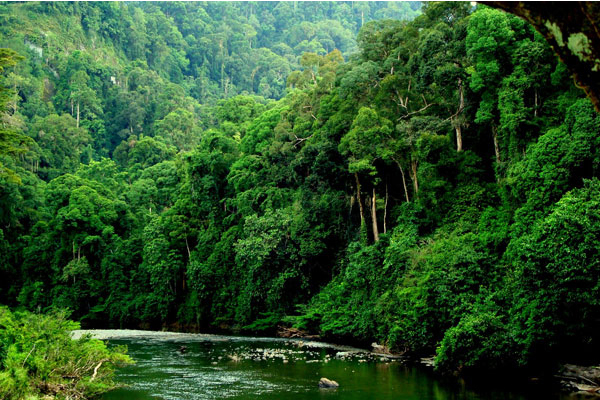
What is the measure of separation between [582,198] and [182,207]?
3700 centimetres

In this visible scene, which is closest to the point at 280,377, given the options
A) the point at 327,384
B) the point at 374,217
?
the point at 327,384

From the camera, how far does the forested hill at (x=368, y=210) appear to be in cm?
1878

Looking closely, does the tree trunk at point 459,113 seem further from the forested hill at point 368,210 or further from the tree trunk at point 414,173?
the tree trunk at point 414,173

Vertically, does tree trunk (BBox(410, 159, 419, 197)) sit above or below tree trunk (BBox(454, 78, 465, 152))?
below

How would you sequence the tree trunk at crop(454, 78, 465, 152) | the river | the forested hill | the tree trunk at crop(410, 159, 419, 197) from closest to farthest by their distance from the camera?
the river, the forested hill, the tree trunk at crop(454, 78, 465, 152), the tree trunk at crop(410, 159, 419, 197)

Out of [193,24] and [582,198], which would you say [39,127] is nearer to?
[193,24]

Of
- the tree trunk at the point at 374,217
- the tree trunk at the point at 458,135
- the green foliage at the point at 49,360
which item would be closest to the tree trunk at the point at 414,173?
the tree trunk at the point at 458,135

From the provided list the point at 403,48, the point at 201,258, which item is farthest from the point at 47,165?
the point at 403,48

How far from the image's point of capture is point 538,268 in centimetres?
1678

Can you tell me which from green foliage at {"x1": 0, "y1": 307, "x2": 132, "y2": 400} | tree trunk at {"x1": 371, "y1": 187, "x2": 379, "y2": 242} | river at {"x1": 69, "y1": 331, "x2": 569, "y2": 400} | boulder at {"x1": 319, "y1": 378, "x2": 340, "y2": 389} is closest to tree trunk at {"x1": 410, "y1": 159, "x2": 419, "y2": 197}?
tree trunk at {"x1": 371, "y1": 187, "x2": 379, "y2": 242}

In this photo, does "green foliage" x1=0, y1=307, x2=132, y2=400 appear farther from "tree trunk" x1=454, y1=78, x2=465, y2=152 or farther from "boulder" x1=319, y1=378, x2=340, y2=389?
"tree trunk" x1=454, y1=78, x2=465, y2=152

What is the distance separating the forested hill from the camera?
739 inches

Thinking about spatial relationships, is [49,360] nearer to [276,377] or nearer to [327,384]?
[327,384]

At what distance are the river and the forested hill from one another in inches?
77.3
